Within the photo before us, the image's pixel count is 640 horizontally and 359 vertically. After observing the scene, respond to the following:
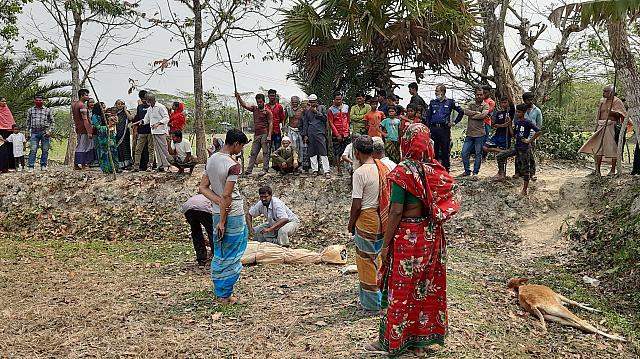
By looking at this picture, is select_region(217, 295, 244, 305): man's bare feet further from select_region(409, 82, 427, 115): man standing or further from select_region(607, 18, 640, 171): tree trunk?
select_region(409, 82, 427, 115): man standing

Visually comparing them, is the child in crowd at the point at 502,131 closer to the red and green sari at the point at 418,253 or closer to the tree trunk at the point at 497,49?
the tree trunk at the point at 497,49

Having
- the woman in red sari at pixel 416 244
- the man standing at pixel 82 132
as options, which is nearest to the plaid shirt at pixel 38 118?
the man standing at pixel 82 132

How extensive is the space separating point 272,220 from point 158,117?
4.63 metres

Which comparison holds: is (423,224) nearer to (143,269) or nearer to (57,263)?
(143,269)

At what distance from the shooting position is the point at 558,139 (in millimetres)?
13453

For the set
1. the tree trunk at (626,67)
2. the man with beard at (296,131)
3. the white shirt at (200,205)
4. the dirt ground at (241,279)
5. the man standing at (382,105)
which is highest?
the tree trunk at (626,67)

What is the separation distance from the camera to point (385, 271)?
4648mm

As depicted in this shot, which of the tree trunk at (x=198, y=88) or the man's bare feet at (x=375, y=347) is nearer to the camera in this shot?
the man's bare feet at (x=375, y=347)

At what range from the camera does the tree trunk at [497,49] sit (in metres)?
14.0

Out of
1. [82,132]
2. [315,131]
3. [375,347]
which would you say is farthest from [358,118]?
[375,347]

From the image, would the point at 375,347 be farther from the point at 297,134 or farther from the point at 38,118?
the point at 38,118

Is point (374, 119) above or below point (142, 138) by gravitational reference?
above

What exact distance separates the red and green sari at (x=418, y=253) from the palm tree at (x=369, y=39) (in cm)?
831

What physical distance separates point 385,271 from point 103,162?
923cm
